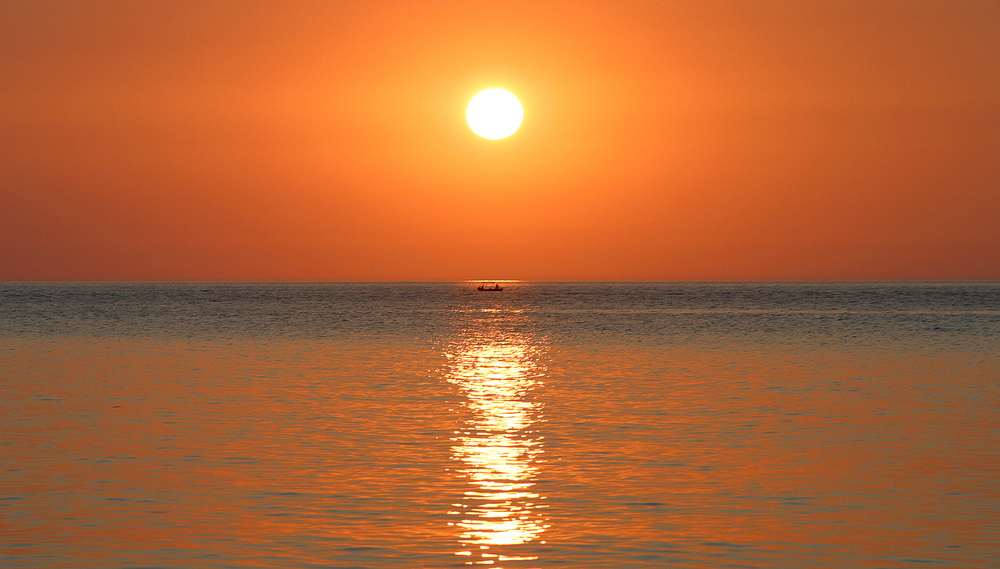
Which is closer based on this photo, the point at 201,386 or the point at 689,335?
the point at 201,386

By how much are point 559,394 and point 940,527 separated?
54.0ft

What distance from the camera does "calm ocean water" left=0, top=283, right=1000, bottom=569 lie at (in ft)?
42.3

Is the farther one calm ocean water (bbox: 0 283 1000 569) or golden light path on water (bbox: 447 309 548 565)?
golden light path on water (bbox: 447 309 548 565)

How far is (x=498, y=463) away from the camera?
18.6 metres

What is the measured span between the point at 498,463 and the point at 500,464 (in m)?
0.10

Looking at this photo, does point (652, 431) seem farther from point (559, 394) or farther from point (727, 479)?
point (559, 394)

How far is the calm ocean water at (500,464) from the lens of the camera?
12.9 metres

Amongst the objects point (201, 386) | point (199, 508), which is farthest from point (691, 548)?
point (201, 386)

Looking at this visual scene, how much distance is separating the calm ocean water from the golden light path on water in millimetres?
62

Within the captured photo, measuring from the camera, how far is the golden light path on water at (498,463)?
1322 centimetres

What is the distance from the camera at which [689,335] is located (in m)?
61.9

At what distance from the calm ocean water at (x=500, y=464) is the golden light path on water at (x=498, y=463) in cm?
6

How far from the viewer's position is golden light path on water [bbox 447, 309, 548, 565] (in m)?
13.2

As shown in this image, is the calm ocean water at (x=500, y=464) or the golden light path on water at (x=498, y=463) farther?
the golden light path on water at (x=498, y=463)
